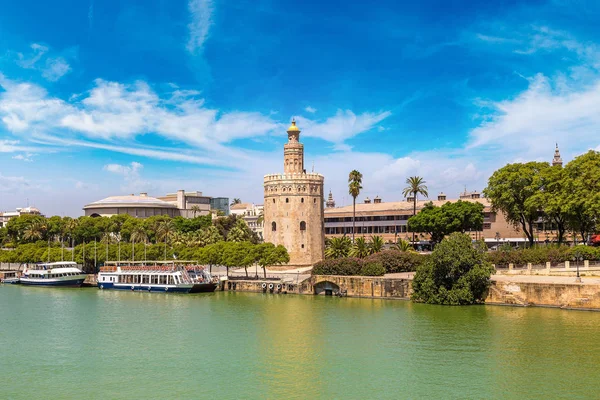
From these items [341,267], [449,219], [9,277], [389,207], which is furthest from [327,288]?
[9,277]

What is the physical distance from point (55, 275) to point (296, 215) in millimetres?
29778

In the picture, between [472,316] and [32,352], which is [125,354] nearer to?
[32,352]

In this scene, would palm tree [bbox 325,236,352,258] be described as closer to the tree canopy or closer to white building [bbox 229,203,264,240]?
the tree canopy

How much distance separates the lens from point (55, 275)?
78125 mm

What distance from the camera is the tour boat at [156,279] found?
65938mm

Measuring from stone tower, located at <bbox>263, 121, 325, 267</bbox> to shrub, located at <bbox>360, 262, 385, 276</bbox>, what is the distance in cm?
1734

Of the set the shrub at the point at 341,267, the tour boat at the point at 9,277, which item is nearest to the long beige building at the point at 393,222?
the shrub at the point at 341,267

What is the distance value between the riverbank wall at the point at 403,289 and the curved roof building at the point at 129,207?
253ft

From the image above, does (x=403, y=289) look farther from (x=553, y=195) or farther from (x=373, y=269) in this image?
(x=553, y=195)

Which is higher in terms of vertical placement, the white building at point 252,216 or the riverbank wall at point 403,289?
the white building at point 252,216

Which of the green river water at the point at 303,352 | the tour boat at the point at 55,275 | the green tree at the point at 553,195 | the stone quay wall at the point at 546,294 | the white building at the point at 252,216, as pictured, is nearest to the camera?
the green river water at the point at 303,352

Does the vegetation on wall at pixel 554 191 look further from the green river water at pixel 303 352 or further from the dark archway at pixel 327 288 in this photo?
the dark archway at pixel 327 288

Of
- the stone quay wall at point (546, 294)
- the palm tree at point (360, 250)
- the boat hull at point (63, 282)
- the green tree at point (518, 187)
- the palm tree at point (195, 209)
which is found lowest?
the stone quay wall at point (546, 294)

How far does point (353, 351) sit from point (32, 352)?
17982 millimetres
